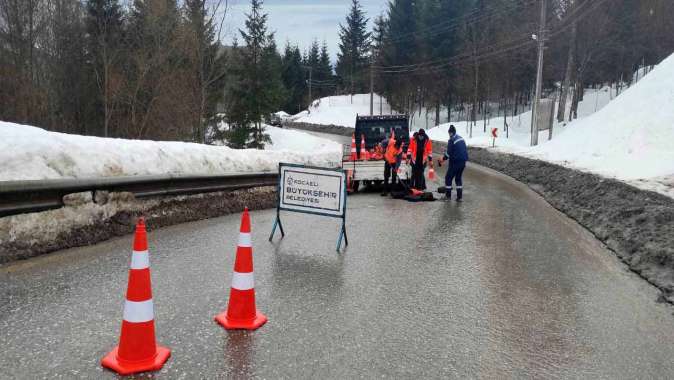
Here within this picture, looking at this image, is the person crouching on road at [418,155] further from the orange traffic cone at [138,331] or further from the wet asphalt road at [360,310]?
the orange traffic cone at [138,331]

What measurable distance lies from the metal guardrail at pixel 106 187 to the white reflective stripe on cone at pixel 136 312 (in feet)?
12.2

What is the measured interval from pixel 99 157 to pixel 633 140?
17.9 m

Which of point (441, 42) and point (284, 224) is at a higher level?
point (441, 42)

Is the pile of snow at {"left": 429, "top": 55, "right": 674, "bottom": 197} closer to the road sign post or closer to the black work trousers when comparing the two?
the black work trousers

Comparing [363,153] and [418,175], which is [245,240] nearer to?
[418,175]

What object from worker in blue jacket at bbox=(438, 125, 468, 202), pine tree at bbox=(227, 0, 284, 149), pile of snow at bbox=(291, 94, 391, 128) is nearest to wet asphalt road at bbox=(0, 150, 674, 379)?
worker in blue jacket at bbox=(438, 125, 468, 202)

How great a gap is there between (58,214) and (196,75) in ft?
64.8

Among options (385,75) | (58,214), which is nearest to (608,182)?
(58,214)

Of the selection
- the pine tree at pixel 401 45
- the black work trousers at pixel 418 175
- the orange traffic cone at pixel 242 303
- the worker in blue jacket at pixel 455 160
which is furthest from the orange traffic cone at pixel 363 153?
the pine tree at pixel 401 45

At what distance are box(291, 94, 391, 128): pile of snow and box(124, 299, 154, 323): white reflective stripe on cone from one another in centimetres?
7125

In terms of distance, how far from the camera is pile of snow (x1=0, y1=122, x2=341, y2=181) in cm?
682

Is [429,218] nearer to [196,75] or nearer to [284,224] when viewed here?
[284,224]

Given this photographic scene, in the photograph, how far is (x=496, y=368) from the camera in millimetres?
3652

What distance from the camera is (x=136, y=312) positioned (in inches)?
138
